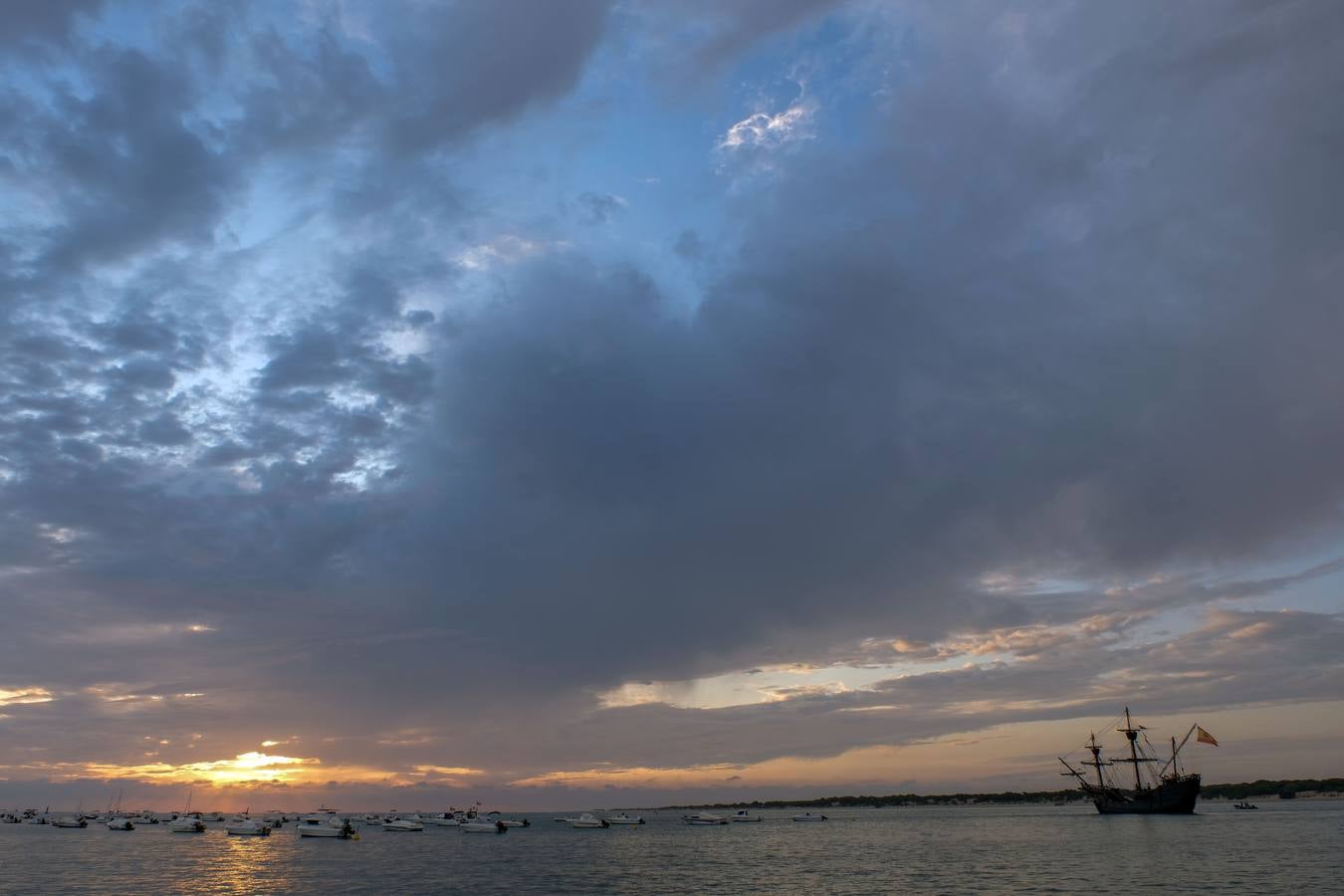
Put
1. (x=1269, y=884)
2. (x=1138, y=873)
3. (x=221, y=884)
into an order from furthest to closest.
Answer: (x=221, y=884) → (x=1138, y=873) → (x=1269, y=884)

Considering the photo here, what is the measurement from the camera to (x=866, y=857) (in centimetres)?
11938

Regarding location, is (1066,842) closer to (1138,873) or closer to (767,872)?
(1138,873)

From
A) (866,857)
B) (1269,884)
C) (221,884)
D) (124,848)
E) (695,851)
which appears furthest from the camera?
(124,848)

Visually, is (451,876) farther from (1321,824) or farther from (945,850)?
(1321,824)

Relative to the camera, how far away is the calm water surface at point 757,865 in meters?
82.7

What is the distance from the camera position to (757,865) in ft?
365

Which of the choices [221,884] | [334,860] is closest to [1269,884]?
[221,884]

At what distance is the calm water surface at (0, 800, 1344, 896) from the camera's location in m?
82.7

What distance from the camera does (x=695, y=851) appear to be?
143 meters

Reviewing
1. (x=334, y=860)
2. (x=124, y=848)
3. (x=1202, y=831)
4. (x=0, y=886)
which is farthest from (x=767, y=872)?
(x=124, y=848)

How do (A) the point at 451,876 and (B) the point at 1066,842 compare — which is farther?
(B) the point at 1066,842

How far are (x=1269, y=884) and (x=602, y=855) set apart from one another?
92285 mm

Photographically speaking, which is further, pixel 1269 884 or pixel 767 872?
pixel 767 872

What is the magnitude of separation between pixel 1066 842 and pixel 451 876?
94.6m
